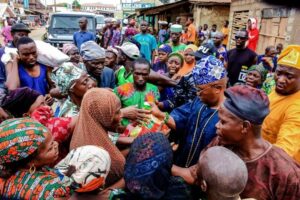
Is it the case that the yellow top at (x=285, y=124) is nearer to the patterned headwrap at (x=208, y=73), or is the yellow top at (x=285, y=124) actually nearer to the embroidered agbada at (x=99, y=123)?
the patterned headwrap at (x=208, y=73)

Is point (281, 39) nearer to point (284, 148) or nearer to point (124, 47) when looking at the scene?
point (124, 47)

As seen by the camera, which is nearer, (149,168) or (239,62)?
(149,168)

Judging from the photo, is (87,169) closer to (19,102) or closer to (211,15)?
(19,102)

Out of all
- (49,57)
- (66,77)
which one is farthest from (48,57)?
(66,77)

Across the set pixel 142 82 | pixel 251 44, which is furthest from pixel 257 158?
Answer: pixel 251 44

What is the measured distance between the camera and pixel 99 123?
1.90m

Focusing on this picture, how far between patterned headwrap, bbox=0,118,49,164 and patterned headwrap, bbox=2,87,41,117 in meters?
0.82

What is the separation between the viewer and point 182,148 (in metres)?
2.34

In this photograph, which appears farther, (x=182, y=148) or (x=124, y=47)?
(x=124, y=47)

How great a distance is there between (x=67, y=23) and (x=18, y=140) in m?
10.7

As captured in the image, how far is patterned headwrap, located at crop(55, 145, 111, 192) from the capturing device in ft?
4.68

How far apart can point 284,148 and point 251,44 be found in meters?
6.72

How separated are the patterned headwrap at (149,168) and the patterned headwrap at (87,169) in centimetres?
15

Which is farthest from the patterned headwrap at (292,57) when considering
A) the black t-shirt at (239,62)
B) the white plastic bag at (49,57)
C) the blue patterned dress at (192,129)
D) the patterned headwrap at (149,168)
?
the black t-shirt at (239,62)
